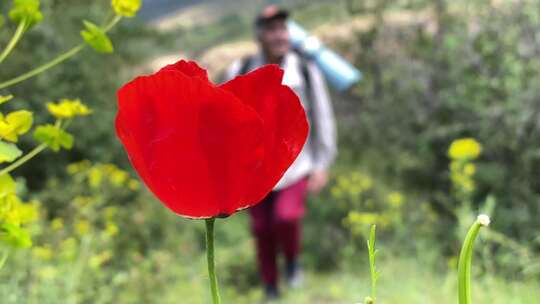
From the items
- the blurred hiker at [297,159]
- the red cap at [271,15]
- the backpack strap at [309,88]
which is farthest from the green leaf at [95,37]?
the backpack strap at [309,88]

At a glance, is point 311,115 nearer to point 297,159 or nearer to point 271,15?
point 297,159

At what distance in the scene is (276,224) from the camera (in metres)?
4.36

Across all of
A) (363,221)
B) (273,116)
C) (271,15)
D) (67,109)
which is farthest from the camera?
(363,221)

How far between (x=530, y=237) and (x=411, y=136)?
2688 millimetres

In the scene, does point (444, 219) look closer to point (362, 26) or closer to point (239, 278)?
point (239, 278)

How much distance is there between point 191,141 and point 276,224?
3.81 m

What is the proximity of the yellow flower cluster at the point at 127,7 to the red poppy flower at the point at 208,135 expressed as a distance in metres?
0.36

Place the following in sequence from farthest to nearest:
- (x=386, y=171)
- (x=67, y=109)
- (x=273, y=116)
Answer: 1. (x=386, y=171)
2. (x=67, y=109)
3. (x=273, y=116)

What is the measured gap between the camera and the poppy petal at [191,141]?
22.3 inches

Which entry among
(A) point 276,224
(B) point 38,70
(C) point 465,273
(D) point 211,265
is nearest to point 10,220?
(B) point 38,70

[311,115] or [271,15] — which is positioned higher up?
[271,15]

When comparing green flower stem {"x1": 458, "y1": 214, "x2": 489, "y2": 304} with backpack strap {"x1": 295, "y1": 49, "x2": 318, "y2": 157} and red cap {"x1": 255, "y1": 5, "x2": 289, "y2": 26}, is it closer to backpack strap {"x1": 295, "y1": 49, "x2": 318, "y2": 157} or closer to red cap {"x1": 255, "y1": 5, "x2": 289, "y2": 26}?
red cap {"x1": 255, "y1": 5, "x2": 289, "y2": 26}

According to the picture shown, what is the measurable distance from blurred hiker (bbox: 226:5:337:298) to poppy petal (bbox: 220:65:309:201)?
132 inches

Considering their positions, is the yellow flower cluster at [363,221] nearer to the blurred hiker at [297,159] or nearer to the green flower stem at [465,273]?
the blurred hiker at [297,159]
